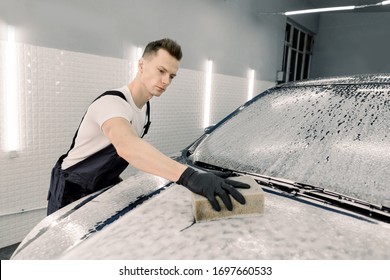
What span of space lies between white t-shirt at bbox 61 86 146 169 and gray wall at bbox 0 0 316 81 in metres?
1.30

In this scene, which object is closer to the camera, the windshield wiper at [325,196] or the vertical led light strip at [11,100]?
the windshield wiper at [325,196]

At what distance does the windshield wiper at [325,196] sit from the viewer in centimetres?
86

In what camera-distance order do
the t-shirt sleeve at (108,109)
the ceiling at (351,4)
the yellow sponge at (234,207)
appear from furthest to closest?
the ceiling at (351,4) < the t-shirt sleeve at (108,109) < the yellow sponge at (234,207)

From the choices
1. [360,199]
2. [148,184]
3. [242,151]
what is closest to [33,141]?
[148,184]

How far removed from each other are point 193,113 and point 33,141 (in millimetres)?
2170

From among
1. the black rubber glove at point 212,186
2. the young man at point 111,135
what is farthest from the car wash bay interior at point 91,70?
the black rubber glove at point 212,186

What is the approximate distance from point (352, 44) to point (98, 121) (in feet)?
28.2

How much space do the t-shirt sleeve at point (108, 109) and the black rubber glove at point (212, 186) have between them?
1.31 feet

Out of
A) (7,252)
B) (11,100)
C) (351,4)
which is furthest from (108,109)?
(351,4)

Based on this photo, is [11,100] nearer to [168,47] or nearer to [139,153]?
[168,47]

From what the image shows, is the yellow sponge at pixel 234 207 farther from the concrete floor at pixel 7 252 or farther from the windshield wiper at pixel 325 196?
the concrete floor at pixel 7 252

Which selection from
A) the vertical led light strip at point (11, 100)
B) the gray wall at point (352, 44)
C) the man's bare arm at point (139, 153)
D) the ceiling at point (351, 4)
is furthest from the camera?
Answer: the gray wall at point (352, 44)

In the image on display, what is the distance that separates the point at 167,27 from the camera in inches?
133

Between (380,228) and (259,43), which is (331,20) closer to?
(259,43)
